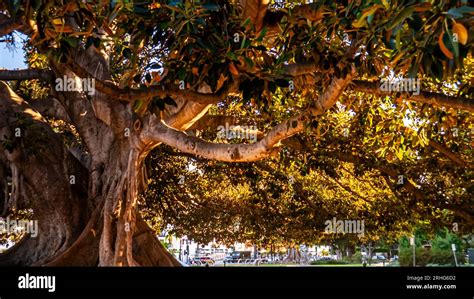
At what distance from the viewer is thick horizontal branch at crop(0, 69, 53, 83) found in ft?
22.3

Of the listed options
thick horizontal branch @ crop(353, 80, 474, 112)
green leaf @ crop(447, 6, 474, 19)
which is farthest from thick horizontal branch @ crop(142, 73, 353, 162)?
green leaf @ crop(447, 6, 474, 19)

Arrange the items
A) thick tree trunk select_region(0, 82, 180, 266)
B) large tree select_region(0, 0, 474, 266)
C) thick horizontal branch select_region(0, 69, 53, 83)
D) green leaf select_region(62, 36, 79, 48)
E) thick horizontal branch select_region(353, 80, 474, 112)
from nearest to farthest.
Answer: large tree select_region(0, 0, 474, 266)
green leaf select_region(62, 36, 79, 48)
thick horizontal branch select_region(353, 80, 474, 112)
thick tree trunk select_region(0, 82, 180, 266)
thick horizontal branch select_region(0, 69, 53, 83)

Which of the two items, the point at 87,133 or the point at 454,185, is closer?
the point at 87,133

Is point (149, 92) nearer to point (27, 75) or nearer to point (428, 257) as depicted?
point (27, 75)

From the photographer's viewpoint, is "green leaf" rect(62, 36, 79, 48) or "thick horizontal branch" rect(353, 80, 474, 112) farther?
"thick horizontal branch" rect(353, 80, 474, 112)

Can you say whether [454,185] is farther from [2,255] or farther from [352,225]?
[2,255]

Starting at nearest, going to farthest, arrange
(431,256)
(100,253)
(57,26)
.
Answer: (57,26) → (100,253) → (431,256)

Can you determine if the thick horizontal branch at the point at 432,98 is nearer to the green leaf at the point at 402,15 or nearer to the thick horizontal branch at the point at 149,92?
the thick horizontal branch at the point at 149,92

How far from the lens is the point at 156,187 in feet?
29.0

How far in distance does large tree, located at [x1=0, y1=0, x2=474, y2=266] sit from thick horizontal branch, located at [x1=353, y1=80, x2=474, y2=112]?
12 mm

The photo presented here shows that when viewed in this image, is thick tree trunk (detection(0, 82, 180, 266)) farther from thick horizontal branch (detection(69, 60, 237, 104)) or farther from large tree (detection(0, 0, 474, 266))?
thick horizontal branch (detection(69, 60, 237, 104))

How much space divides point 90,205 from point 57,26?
144 inches

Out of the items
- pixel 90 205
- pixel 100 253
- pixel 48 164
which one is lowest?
pixel 100 253

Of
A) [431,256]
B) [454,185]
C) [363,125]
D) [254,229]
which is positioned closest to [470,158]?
[454,185]
